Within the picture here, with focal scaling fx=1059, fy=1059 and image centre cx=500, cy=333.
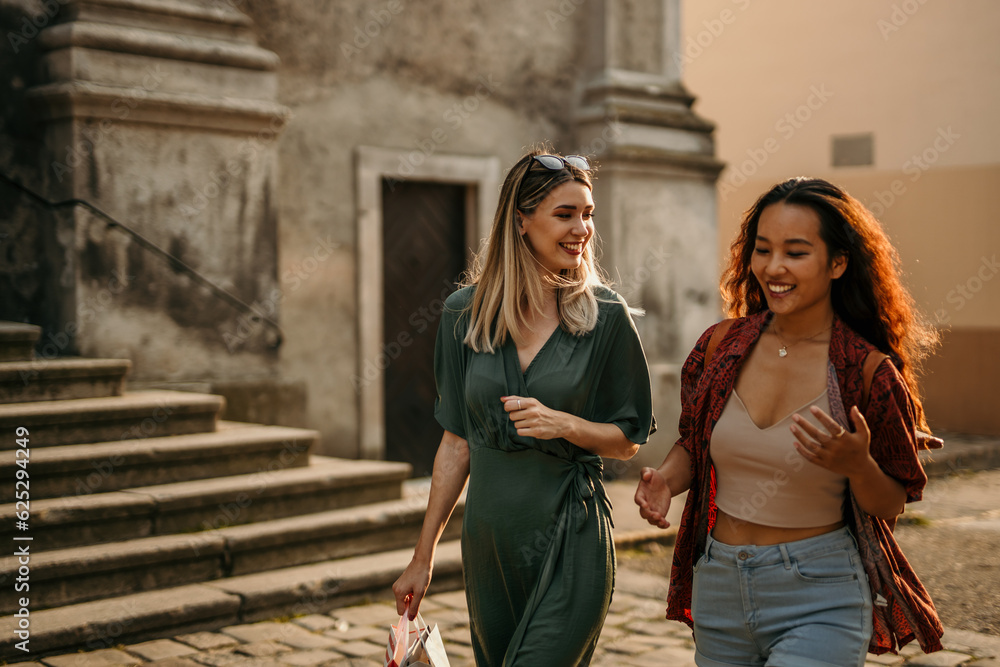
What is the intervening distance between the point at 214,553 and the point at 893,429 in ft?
13.4

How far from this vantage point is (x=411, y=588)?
3.04m

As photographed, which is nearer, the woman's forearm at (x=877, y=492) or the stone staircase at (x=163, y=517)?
the woman's forearm at (x=877, y=492)

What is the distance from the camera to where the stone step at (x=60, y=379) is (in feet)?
20.4

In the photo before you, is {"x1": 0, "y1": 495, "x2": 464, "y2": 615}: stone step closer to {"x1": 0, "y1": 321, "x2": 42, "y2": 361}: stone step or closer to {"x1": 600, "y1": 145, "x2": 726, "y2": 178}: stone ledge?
{"x1": 0, "y1": 321, "x2": 42, "y2": 361}: stone step

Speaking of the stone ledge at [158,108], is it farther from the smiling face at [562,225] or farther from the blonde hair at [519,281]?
the smiling face at [562,225]

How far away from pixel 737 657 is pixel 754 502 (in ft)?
1.27

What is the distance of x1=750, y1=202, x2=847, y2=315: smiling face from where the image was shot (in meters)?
2.63

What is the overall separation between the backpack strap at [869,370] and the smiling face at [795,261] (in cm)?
20

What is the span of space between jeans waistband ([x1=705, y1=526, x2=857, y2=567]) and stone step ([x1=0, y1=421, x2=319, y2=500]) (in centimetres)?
420

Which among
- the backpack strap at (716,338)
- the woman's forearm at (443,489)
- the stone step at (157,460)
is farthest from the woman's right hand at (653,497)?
the stone step at (157,460)

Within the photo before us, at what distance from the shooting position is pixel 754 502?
266 centimetres

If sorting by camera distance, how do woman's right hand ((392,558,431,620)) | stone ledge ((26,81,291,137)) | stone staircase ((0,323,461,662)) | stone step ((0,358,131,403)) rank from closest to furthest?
woman's right hand ((392,558,431,620)), stone staircase ((0,323,461,662)), stone step ((0,358,131,403)), stone ledge ((26,81,291,137))

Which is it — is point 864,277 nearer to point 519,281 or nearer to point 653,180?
point 519,281

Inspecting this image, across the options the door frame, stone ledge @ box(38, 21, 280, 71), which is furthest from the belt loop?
the door frame
